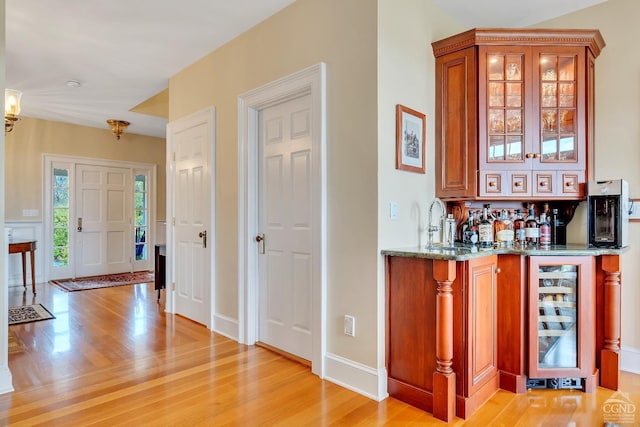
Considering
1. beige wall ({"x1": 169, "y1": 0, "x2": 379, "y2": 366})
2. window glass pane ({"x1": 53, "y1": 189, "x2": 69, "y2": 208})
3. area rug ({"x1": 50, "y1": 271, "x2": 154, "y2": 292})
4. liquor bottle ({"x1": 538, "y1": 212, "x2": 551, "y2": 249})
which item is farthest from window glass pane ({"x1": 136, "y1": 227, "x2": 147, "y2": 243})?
liquor bottle ({"x1": 538, "y1": 212, "x2": 551, "y2": 249})

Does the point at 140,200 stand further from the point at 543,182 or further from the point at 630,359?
the point at 630,359

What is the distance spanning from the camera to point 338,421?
2066mm

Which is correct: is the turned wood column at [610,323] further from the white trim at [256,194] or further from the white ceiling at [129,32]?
the white ceiling at [129,32]

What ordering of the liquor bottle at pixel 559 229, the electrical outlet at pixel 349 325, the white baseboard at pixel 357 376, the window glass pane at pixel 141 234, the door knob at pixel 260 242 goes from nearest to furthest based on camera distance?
the white baseboard at pixel 357 376 < the electrical outlet at pixel 349 325 < the liquor bottle at pixel 559 229 < the door knob at pixel 260 242 < the window glass pane at pixel 141 234

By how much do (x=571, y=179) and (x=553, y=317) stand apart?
0.97 m

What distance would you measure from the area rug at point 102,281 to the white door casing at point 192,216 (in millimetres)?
2191

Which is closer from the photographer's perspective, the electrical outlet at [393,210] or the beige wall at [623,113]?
the electrical outlet at [393,210]

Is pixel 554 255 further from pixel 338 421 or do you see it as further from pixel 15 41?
pixel 15 41

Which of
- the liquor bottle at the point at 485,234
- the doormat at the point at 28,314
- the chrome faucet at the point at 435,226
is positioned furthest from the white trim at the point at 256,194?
the doormat at the point at 28,314

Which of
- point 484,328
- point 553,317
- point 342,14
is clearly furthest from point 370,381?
point 342,14

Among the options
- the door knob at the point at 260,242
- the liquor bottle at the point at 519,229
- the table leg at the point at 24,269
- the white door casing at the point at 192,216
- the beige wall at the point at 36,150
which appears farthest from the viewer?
the beige wall at the point at 36,150

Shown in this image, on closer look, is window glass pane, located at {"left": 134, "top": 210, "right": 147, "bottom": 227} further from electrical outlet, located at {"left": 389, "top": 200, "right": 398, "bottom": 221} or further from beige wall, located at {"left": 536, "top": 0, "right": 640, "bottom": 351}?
beige wall, located at {"left": 536, "top": 0, "right": 640, "bottom": 351}

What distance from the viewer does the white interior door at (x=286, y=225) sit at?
2.84 meters

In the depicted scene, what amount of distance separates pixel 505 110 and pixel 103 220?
6605mm
